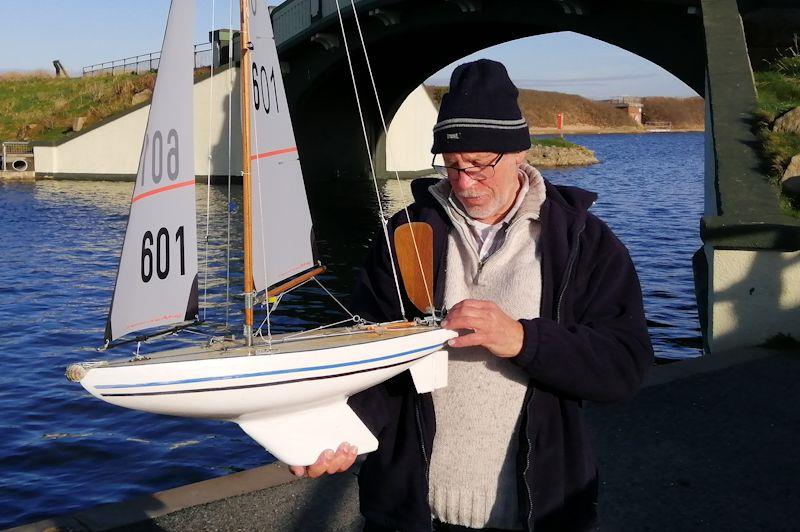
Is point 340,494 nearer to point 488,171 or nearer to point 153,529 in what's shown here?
point 153,529

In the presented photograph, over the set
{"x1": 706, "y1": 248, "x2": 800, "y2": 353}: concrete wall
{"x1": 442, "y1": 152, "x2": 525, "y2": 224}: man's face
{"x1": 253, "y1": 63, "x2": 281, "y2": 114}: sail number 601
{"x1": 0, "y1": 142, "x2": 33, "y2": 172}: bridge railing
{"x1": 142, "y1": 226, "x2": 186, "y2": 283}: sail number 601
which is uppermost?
{"x1": 0, "y1": 142, "x2": 33, "y2": 172}: bridge railing

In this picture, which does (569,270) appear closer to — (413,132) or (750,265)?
(750,265)

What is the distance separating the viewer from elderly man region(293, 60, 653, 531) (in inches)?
119

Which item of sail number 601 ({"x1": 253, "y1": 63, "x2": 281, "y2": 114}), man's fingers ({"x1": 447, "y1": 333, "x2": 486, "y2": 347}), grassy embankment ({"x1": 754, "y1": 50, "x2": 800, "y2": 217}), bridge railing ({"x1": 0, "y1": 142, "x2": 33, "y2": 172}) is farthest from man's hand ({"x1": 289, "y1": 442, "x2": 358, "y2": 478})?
bridge railing ({"x1": 0, "y1": 142, "x2": 33, "y2": 172})

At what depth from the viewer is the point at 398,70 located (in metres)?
40.5

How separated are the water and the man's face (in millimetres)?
4414

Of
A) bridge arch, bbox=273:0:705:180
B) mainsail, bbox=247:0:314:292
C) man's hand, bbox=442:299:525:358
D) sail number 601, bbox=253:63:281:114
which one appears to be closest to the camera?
man's hand, bbox=442:299:525:358

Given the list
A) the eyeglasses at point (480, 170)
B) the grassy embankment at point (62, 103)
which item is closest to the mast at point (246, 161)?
the eyeglasses at point (480, 170)

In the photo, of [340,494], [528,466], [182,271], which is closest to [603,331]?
[528,466]

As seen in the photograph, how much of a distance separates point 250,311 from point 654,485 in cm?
326

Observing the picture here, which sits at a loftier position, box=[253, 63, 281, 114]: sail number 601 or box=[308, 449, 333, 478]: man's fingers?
box=[253, 63, 281, 114]: sail number 601

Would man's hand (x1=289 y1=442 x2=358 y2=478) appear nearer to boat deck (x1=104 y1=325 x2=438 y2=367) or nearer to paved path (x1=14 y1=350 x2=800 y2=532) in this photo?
boat deck (x1=104 y1=325 x2=438 y2=367)

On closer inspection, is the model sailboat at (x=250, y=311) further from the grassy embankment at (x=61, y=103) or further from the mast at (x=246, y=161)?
the grassy embankment at (x=61, y=103)

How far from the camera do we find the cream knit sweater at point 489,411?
3072 mm
